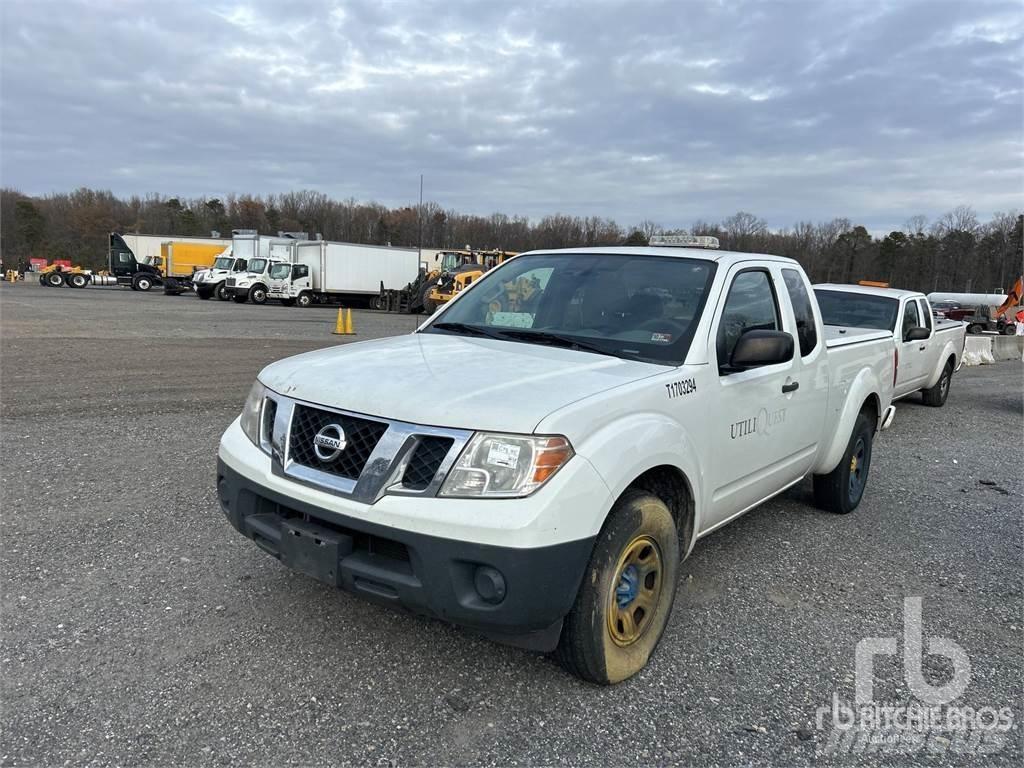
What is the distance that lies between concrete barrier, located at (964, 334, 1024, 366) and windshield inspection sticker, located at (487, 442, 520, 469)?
66.0ft

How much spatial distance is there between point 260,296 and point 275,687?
3442 cm

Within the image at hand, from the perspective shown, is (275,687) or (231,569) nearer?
(275,687)

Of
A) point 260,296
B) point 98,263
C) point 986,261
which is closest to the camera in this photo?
point 260,296

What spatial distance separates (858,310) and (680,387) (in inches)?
311

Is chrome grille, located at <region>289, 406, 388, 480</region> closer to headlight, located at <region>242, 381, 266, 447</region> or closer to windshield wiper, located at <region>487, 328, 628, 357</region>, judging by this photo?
headlight, located at <region>242, 381, 266, 447</region>

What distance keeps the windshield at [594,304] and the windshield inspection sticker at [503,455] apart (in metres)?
1.07

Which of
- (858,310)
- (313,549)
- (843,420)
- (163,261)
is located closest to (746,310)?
(843,420)

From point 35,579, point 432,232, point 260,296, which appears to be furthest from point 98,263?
point 35,579

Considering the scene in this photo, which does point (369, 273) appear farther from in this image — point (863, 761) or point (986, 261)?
point (986, 261)

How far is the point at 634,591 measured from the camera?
291cm

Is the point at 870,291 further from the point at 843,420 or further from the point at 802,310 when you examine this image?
the point at 802,310

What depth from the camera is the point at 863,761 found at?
2.55m

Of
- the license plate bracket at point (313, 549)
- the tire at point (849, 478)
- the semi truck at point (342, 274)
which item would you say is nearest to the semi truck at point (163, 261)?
the semi truck at point (342, 274)

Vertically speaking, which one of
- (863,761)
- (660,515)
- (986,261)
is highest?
(986,261)
